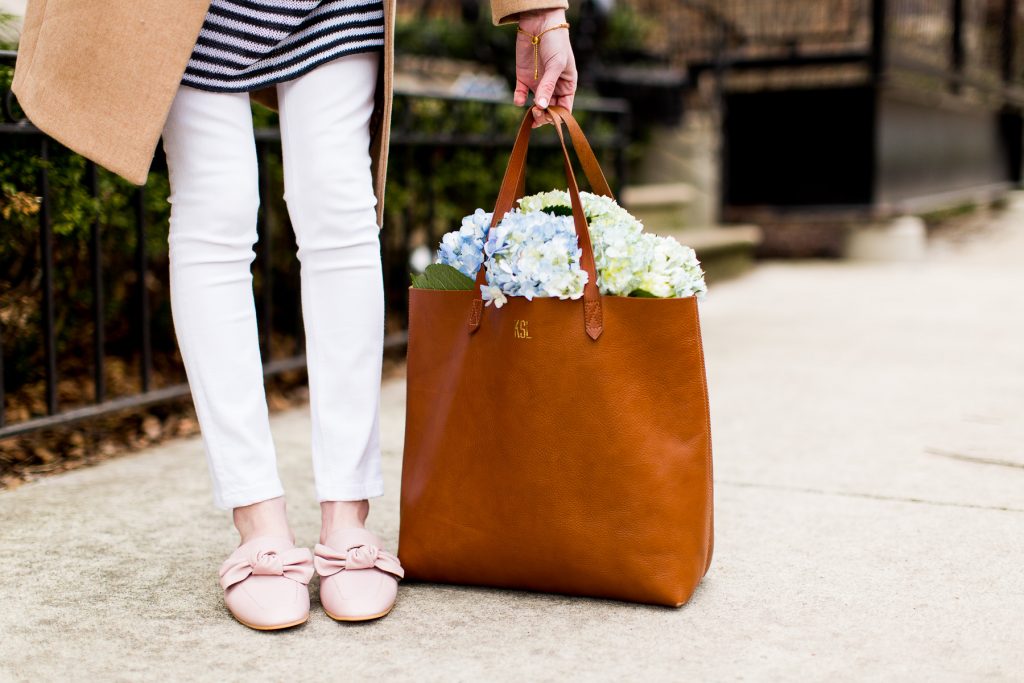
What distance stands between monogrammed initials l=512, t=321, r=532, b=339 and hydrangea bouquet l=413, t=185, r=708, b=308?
4cm

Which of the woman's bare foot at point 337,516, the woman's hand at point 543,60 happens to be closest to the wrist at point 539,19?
the woman's hand at point 543,60

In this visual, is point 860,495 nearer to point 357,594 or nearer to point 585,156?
point 585,156

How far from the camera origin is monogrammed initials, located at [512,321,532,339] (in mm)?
1816

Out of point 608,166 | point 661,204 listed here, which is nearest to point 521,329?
point 608,166

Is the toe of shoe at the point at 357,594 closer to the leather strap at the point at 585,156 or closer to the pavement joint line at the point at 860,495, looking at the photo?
the leather strap at the point at 585,156

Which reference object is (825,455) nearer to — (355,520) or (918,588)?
(918,588)

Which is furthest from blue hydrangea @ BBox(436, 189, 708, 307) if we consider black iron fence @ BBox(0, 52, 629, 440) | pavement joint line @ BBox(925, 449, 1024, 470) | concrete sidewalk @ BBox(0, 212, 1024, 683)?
pavement joint line @ BBox(925, 449, 1024, 470)

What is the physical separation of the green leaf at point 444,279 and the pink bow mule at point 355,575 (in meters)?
0.44

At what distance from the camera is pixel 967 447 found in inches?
119

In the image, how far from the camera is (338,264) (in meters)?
1.92

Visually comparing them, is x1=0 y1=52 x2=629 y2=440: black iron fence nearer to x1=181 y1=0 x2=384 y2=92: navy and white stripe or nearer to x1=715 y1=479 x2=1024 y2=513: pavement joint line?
x1=181 y1=0 x2=384 y2=92: navy and white stripe

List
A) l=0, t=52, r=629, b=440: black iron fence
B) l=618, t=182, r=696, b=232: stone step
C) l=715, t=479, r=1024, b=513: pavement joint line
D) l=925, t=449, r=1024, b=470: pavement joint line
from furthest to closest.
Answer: l=618, t=182, r=696, b=232: stone step
l=925, t=449, r=1024, b=470: pavement joint line
l=0, t=52, r=629, b=440: black iron fence
l=715, t=479, r=1024, b=513: pavement joint line

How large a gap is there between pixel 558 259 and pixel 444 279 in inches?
8.9

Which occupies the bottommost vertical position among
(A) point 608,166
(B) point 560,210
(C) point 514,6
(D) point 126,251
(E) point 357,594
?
(E) point 357,594
